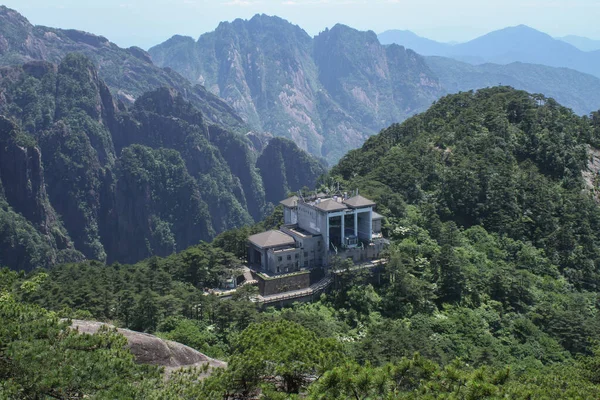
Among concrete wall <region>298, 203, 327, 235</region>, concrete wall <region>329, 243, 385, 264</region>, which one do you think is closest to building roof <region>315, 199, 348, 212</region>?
concrete wall <region>298, 203, 327, 235</region>

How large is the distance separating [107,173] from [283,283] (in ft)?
303

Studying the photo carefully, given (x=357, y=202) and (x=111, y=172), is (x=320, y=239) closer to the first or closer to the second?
(x=357, y=202)

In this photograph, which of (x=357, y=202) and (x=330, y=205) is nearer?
(x=330, y=205)

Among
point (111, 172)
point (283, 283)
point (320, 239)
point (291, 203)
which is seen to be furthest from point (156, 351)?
point (111, 172)

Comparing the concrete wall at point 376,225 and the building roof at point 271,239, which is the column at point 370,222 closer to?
the concrete wall at point 376,225

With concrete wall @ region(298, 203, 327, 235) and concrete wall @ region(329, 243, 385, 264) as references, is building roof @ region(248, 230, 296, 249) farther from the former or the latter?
concrete wall @ region(329, 243, 385, 264)

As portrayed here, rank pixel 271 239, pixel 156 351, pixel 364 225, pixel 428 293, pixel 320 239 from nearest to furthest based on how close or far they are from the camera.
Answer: pixel 156 351 → pixel 428 293 → pixel 271 239 → pixel 320 239 → pixel 364 225

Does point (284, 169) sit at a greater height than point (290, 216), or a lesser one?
greater

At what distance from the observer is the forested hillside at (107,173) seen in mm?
104500

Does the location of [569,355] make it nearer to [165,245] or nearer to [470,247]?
[470,247]

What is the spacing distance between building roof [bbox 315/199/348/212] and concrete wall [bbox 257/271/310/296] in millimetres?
5238

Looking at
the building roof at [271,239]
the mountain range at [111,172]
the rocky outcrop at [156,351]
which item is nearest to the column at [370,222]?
the building roof at [271,239]

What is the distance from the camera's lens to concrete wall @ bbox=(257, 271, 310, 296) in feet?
145

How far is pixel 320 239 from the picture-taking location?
4750 cm
